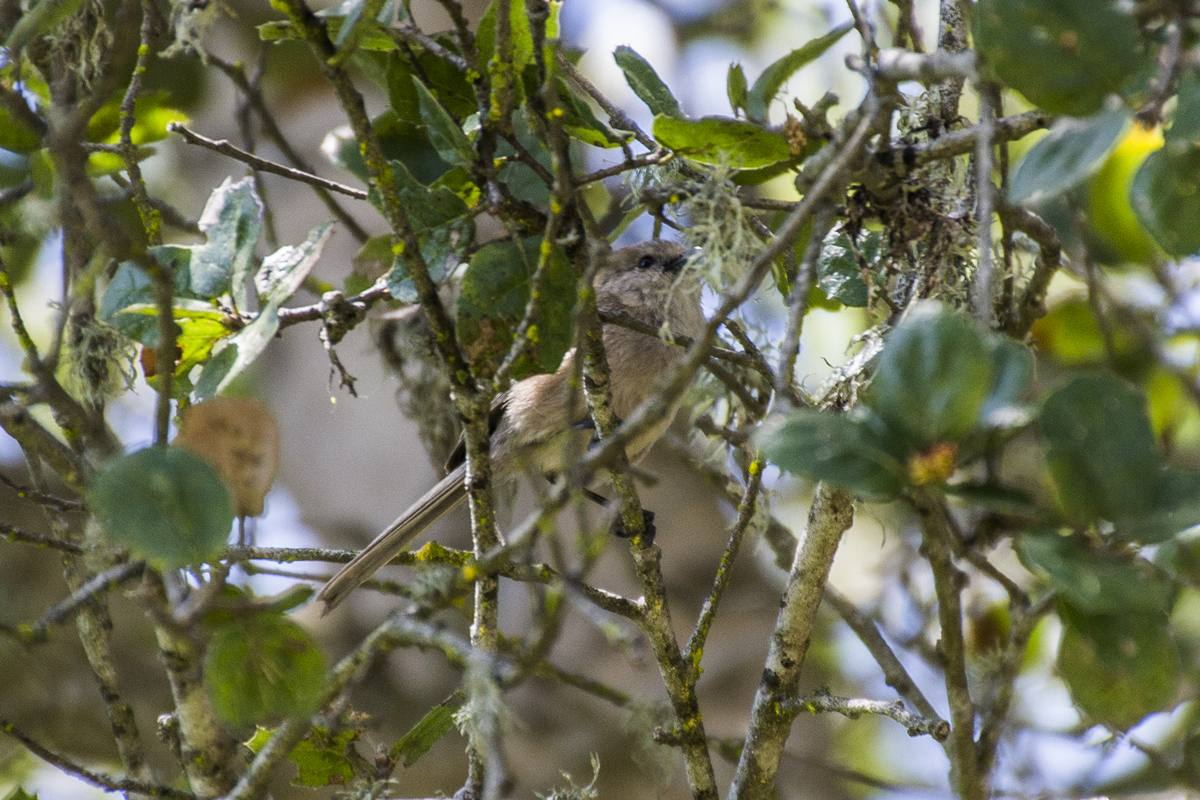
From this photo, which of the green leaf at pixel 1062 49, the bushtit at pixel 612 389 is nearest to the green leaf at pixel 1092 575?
the green leaf at pixel 1062 49

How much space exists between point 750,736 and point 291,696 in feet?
3.59

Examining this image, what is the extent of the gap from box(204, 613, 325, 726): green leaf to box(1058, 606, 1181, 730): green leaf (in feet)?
2.82

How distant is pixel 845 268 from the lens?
1880mm

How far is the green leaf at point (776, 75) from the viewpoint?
1705 mm

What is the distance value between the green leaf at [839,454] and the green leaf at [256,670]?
0.61 meters

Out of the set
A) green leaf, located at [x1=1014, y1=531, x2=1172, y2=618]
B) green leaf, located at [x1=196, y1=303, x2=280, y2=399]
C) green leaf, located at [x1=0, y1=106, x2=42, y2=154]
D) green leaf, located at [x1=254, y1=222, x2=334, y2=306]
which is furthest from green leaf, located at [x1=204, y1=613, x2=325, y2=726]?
green leaf, located at [x1=0, y1=106, x2=42, y2=154]

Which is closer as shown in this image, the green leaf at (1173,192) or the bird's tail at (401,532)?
the green leaf at (1173,192)

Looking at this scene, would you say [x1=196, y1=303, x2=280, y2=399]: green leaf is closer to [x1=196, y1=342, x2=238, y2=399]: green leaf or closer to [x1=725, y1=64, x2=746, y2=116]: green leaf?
[x1=196, y1=342, x2=238, y2=399]: green leaf

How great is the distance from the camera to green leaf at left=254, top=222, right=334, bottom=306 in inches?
64.6

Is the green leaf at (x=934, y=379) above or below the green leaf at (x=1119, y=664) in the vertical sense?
above

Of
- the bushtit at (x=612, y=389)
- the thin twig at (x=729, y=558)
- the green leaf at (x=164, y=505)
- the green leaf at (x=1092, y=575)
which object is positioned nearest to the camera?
the green leaf at (x=1092, y=575)

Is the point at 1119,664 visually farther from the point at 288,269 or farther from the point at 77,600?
the point at 288,269

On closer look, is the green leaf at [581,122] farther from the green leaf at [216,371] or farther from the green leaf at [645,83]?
the green leaf at [216,371]

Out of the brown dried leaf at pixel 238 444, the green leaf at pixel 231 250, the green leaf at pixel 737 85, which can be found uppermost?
the green leaf at pixel 737 85
